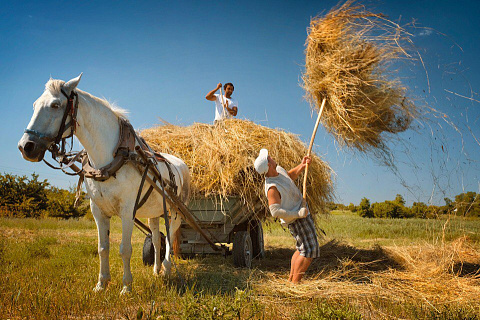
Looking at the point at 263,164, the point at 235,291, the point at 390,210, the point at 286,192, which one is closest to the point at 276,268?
the point at 235,291

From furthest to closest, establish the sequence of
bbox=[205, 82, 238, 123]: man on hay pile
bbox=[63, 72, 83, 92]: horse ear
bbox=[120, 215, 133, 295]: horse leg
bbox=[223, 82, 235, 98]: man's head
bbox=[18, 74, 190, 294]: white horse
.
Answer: bbox=[223, 82, 235, 98]: man's head
bbox=[205, 82, 238, 123]: man on hay pile
bbox=[120, 215, 133, 295]: horse leg
bbox=[63, 72, 83, 92]: horse ear
bbox=[18, 74, 190, 294]: white horse

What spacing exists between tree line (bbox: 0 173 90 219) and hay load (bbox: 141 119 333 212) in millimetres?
10153

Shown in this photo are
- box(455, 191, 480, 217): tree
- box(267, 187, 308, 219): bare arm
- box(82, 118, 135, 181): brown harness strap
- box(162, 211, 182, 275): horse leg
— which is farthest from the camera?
box(455, 191, 480, 217): tree

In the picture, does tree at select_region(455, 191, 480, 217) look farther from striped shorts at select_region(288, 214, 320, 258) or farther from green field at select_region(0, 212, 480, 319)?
striped shorts at select_region(288, 214, 320, 258)

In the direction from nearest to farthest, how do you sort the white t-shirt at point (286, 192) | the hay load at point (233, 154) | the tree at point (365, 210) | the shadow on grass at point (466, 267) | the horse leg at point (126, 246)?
the horse leg at point (126, 246), the white t-shirt at point (286, 192), the hay load at point (233, 154), the shadow on grass at point (466, 267), the tree at point (365, 210)

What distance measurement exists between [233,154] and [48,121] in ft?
7.69

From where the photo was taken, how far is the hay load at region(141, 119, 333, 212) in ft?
14.2

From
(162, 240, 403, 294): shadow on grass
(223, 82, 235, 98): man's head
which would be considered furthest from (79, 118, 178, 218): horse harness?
(223, 82, 235, 98): man's head

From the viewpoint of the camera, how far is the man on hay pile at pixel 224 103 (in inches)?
245

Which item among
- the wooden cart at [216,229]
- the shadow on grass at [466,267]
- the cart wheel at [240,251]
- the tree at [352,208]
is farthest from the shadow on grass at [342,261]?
the tree at [352,208]

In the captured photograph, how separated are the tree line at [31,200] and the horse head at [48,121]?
11.9m

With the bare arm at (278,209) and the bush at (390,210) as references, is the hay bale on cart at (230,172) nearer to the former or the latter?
the bare arm at (278,209)

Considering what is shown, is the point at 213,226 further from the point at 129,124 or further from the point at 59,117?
the point at 59,117

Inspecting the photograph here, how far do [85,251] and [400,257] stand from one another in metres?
5.55
